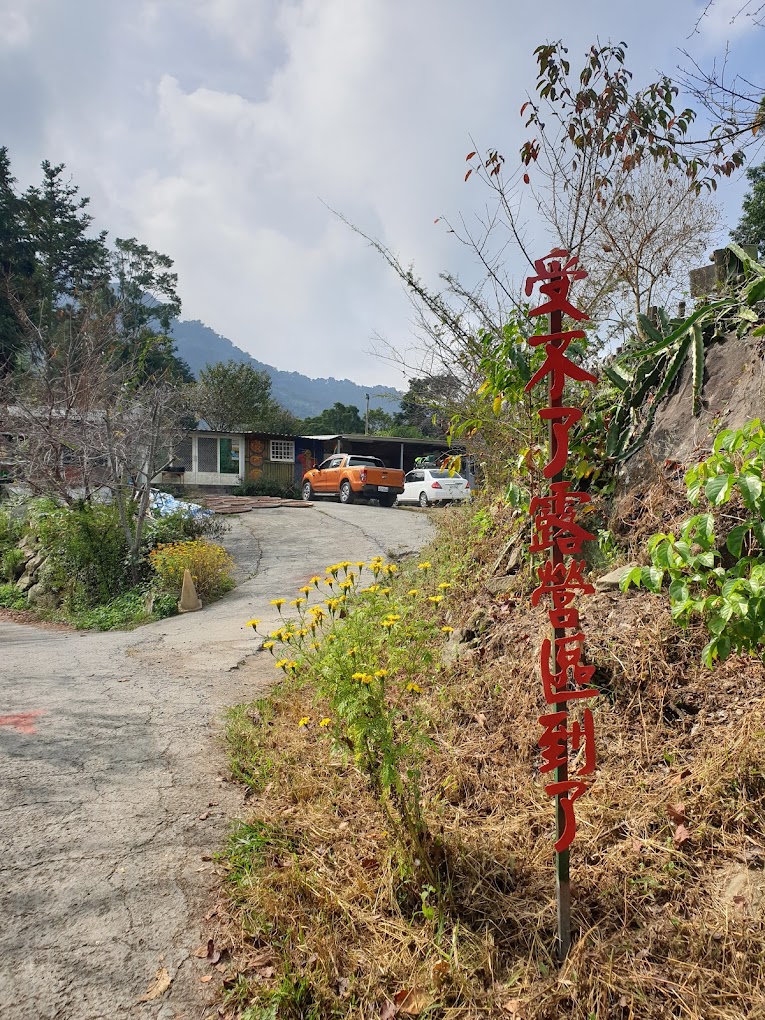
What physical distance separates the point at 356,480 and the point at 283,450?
34.7 feet

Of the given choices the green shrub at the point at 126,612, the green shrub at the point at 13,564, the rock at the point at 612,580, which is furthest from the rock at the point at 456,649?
the green shrub at the point at 13,564

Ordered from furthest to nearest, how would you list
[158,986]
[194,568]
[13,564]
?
[13,564] < [194,568] < [158,986]

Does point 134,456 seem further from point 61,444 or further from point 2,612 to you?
point 2,612

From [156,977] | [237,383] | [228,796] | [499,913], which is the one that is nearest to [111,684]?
[228,796]

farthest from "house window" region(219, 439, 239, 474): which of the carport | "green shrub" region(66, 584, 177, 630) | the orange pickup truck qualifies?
"green shrub" region(66, 584, 177, 630)

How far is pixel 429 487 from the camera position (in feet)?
66.8

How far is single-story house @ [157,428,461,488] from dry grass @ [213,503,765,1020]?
1011 inches

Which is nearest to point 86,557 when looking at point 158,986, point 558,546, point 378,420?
point 158,986

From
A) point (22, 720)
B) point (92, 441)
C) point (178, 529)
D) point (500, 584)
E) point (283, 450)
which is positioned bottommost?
point (22, 720)

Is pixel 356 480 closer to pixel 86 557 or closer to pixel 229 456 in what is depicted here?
pixel 229 456

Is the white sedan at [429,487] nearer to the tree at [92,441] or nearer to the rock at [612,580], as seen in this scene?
the tree at [92,441]

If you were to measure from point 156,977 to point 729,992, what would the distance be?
1.90m

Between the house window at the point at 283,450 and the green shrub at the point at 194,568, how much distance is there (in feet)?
68.4

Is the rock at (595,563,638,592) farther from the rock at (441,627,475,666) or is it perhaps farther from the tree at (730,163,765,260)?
the tree at (730,163,765,260)
